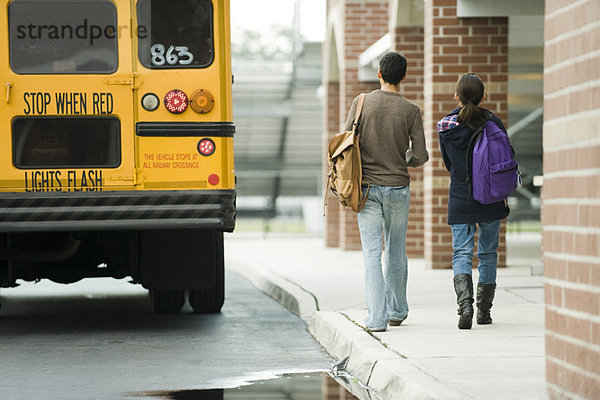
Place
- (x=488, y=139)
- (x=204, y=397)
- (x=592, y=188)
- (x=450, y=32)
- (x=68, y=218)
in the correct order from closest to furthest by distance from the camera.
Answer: (x=592, y=188) < (x=204, y=397) < (x=488, y=139) < (x=68, y=218) < (x=450, y=32)

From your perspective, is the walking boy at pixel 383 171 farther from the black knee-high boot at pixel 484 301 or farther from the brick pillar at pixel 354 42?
the brick pillar at pixel 354 42

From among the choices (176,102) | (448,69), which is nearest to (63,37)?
(176,102)

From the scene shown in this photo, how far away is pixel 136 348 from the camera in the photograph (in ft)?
27.5

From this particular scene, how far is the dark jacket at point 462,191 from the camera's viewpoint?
801 centimetres

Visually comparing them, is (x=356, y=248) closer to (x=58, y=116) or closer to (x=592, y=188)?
(x=58, y=116)

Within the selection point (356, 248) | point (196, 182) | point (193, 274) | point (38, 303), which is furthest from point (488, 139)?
point (356, 248)

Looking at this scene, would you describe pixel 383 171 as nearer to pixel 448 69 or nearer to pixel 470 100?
pixel 470 100

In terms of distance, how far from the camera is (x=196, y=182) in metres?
8.69

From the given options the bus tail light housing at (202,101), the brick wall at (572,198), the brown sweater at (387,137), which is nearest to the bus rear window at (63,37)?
the bus tail light housing at (202,101)

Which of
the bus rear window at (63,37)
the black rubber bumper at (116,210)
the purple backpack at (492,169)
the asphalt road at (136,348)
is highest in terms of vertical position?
the bus rear window at (63,37)

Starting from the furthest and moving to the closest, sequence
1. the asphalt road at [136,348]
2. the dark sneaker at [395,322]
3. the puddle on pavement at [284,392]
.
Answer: the dark sneaker at [395,322], the asphalt road at [136,348], the puddle on pavement at [284,392]

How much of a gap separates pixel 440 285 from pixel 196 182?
13.0ft

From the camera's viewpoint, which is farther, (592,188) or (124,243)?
(124,243)

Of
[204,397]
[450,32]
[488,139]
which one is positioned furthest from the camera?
[450,32]
